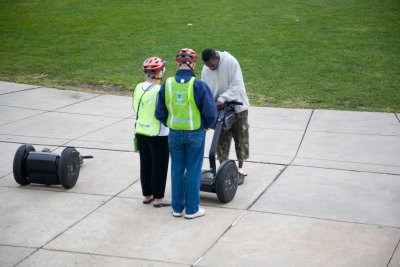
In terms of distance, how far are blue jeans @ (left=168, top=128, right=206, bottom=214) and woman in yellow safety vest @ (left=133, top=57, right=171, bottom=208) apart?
10.9 inches

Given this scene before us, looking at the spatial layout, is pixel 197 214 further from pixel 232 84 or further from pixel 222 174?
pixel 232 84

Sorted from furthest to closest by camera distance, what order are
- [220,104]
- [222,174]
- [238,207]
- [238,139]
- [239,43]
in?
[239,43]
[238,139]
[220,104]
[238,207]
[222,174]

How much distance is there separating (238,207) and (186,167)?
0.81m

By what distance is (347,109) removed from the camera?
42.1 feet

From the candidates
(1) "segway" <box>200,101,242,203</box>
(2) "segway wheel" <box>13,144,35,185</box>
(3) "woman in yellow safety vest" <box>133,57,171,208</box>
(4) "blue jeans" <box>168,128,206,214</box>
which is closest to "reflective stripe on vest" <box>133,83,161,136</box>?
(3) "woman in yellow safety vest" <box>133,57,171,208</box>

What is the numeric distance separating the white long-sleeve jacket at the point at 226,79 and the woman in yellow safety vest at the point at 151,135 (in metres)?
0.76

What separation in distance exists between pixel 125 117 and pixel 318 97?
393 centimetres

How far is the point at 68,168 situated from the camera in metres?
8.28

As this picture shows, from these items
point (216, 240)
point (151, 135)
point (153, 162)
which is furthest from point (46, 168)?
point (216, 240)

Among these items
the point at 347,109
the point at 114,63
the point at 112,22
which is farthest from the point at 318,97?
the point at 112,22

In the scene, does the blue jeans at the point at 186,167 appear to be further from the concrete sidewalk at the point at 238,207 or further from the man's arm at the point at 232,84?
the man's arm at the point at 232,84

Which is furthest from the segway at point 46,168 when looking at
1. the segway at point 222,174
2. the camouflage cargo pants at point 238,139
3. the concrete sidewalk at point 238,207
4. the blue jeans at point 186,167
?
the camouflage cargo pants at point 238,139

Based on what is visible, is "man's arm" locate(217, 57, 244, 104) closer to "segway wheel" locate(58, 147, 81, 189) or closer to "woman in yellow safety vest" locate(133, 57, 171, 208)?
"woman in yellow safety vest" locate(133, 57, 171, 208)

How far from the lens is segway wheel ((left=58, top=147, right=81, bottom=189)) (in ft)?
26.9
